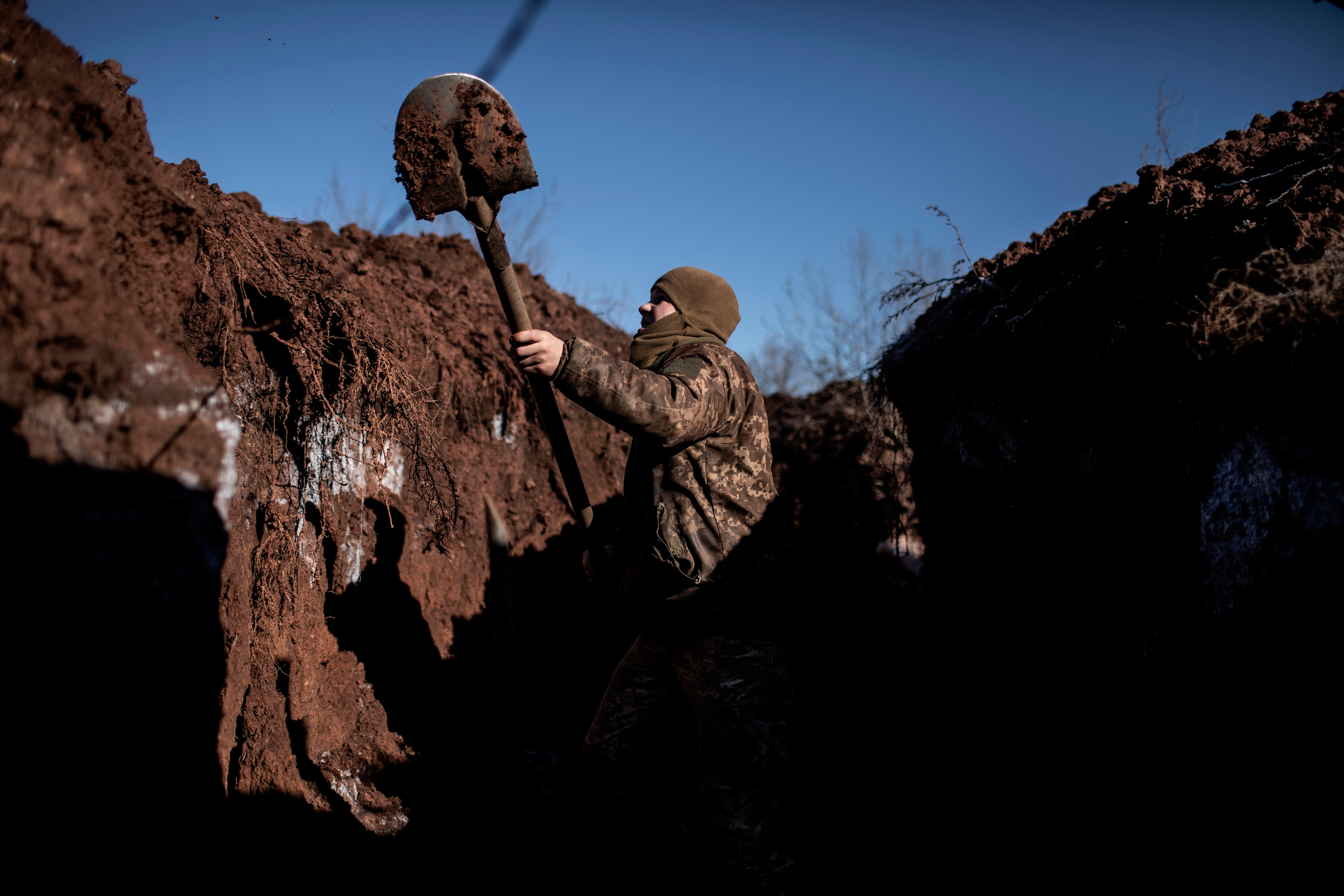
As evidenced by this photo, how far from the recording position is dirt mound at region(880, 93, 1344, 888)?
1.96 meters

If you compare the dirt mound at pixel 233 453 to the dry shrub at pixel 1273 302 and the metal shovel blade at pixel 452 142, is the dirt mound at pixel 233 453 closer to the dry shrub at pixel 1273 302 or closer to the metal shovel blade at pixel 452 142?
the metal shovel blade at pixel 452 142

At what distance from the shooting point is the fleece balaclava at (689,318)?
256 cm

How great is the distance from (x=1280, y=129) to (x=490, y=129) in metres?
3.24

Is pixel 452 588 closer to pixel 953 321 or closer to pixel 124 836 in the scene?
pixel 124 836

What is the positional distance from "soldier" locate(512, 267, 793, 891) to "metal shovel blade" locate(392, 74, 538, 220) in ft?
2.00

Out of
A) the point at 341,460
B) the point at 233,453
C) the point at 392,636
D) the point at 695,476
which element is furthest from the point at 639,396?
the point at 392,636

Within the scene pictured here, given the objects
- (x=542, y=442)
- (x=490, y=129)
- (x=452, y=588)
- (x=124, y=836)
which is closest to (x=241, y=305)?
(x=490, y=129)

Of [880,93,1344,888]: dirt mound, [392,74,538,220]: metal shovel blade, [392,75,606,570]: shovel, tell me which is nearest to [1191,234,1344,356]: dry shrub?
[880,93,1344,888]: dirt mound

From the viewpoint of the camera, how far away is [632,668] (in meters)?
2.65

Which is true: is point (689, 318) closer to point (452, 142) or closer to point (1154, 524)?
point (452, 142)

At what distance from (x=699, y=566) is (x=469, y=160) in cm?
161

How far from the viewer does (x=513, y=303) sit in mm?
2217

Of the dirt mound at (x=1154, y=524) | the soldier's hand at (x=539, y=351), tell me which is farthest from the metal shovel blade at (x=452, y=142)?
the dirt mound at (x=1154, y=524)

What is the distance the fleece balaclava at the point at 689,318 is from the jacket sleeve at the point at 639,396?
0.38 meters
